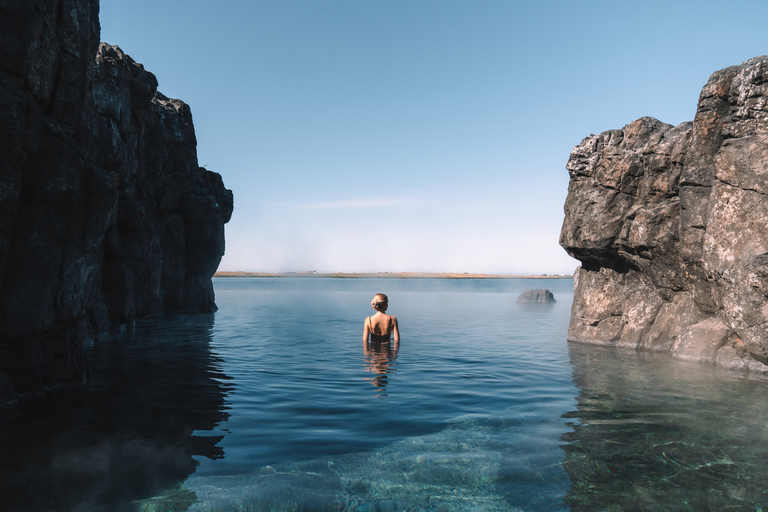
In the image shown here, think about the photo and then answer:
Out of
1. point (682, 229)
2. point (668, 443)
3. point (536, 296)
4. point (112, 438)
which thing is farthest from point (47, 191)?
point (536, 296)

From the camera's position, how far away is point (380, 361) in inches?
547

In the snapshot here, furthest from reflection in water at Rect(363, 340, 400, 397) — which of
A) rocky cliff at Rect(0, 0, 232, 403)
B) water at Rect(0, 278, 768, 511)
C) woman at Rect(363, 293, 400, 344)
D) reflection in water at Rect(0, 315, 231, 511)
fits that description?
rocky cliff at Rect(0, 0, 232, 403)

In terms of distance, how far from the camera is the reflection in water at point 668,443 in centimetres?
538

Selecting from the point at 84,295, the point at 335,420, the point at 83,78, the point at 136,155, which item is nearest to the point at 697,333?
the point at 335,420

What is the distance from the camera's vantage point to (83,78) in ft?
37.9

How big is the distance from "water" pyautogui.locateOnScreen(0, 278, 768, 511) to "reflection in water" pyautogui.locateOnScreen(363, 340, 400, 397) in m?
0.11

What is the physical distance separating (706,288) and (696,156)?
4206 mm

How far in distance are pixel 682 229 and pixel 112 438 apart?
16.4 m

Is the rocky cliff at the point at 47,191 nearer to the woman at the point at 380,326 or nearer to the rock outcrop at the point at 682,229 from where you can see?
the woman at the point at 380,326

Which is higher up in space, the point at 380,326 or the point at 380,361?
the point at 380,326

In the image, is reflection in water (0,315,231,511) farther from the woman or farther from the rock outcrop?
the rock outcrop

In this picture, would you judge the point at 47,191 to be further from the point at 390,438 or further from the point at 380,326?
the point at 380,326

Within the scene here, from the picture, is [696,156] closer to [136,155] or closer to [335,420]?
[335,420]

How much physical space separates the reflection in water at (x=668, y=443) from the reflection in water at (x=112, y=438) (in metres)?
5.20
